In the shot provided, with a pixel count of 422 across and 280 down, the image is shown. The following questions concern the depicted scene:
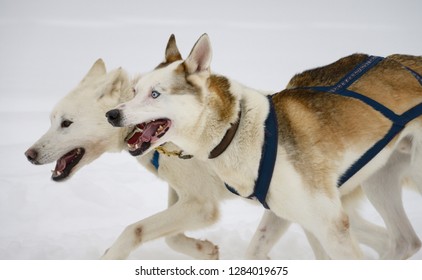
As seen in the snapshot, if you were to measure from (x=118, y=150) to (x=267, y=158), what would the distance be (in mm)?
1170

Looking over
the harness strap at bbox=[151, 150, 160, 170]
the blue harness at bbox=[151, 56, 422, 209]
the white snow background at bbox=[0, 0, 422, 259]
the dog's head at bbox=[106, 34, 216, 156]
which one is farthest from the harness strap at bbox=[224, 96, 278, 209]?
the white snow background at bbox=[0, 0, 422, 259]

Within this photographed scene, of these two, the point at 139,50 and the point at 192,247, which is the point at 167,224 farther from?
the point at 139,50

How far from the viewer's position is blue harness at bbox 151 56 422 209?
3.03m

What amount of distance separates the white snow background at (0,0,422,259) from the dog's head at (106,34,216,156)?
1.23 meters

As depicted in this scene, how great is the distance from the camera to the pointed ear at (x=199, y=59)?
9.79 feet

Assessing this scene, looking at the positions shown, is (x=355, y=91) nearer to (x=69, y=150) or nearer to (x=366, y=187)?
(x=366, y=187)

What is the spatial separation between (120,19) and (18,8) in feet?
2.46

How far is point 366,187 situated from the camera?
3908 millimetres

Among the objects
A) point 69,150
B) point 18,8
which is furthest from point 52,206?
point 18,8

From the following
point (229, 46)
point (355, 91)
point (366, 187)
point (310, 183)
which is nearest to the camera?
point (310, 183)

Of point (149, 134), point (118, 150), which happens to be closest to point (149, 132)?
point (149, 134)

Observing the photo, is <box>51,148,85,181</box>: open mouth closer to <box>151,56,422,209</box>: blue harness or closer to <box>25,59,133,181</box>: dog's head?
<box>25,59,133,181</box>: dog's head

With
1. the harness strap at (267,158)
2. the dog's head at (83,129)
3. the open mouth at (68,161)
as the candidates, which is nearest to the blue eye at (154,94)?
the harness strap at (267,158)

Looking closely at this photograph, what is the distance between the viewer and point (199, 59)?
3.04 meters
